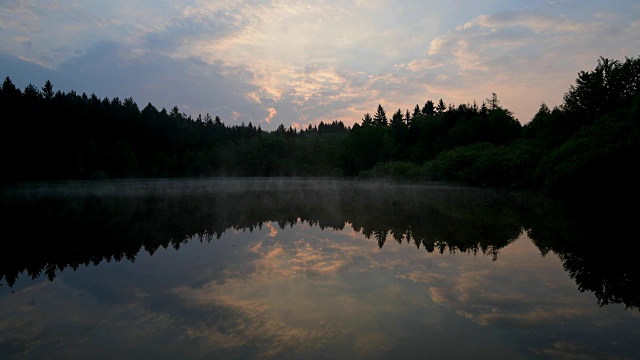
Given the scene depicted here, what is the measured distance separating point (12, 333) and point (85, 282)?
305cm

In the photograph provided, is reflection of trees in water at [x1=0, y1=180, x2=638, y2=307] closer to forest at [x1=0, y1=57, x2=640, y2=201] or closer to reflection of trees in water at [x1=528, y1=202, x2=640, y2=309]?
reflection of trees in water at [x1=528, y1=202, x2=640, y2=309]

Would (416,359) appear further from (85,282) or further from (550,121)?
(550,121)

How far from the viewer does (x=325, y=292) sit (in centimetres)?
827

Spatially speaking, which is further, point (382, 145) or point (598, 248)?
point (382, 145)

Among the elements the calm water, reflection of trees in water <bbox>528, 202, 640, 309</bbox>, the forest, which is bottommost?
the calm water

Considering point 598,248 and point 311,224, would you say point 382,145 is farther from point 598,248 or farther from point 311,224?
point 598,248

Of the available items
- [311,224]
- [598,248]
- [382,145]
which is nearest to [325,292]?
[598,248]

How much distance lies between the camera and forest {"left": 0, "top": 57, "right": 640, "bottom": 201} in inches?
1037

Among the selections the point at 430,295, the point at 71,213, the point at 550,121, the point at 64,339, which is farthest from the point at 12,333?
the point at 550,121

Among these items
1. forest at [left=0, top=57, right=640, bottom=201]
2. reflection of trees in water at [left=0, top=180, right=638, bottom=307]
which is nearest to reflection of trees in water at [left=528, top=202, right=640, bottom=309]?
reflection of trees in water at [left=0, top=180, right=638, bottom=307]

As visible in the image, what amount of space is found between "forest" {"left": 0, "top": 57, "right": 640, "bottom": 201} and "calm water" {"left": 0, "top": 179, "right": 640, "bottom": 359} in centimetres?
1131

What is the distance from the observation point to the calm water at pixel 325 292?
229 inches

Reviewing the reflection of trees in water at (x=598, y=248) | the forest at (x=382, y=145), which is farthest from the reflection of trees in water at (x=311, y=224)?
the forest at (x=382, y=145)

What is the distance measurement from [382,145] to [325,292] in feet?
310
